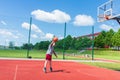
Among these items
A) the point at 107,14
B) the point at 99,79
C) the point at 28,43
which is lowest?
the point at 99,79

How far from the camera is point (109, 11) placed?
18.1 m

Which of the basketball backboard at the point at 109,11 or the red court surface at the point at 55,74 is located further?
the basketball backboard at the point at 109,11

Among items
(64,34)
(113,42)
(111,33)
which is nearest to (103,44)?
(111,33)

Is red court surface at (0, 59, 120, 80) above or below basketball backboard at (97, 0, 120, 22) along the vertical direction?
below

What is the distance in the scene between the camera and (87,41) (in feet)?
119

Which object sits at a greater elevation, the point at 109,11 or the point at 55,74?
the point at 109,11

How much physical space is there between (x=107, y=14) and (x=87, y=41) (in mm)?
18240

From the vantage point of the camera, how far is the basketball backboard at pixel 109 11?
17.0m

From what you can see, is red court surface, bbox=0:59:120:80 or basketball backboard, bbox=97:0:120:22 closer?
red court surface, bbox=0:59:120:80

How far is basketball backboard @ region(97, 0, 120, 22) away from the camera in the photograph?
16978mm

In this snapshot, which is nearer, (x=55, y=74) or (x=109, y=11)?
(x=55, y=74)

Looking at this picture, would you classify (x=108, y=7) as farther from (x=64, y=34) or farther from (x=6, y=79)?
(x=6, y=79)

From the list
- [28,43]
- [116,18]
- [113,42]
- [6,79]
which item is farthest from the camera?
[113,42]

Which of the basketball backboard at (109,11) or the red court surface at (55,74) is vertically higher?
the basketball backboard at (109,11)
